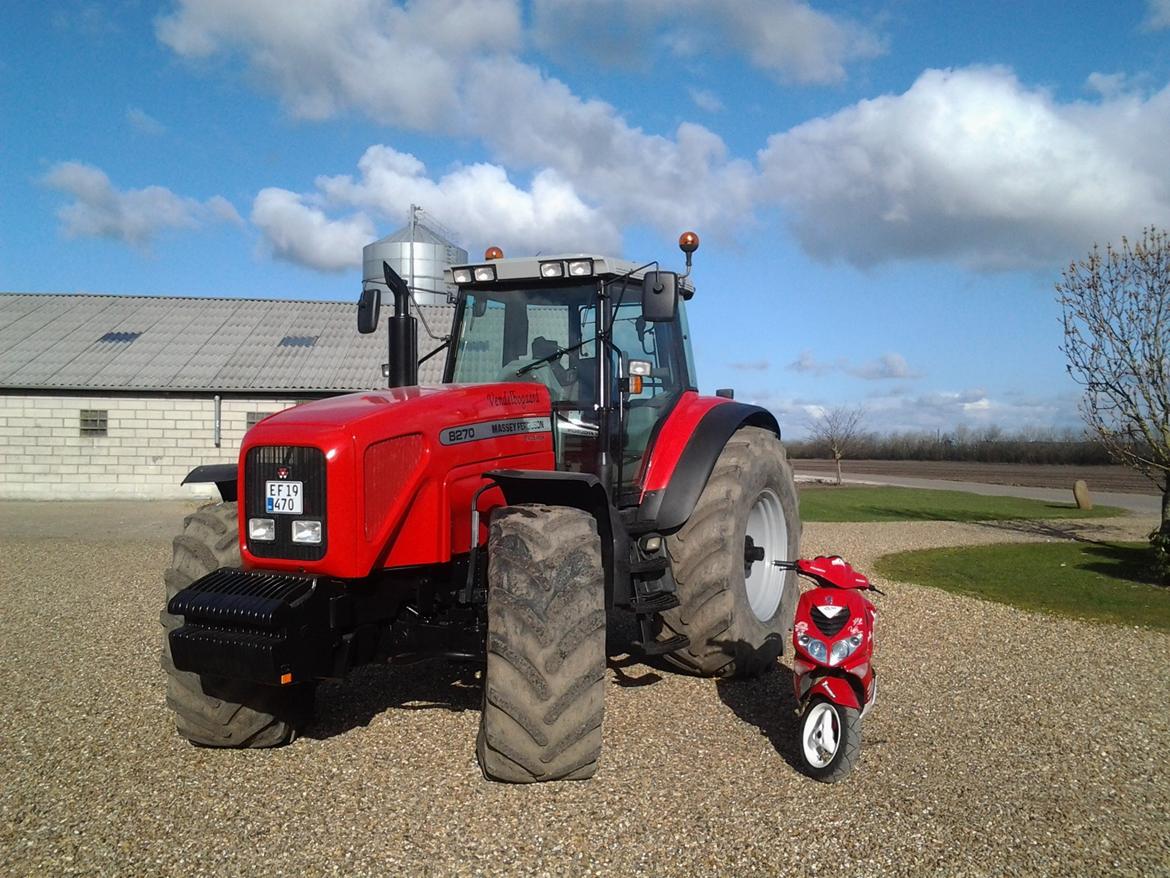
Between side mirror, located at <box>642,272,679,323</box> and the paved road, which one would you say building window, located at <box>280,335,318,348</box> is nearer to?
side mirror, located at <box>642,272,679,323</box>

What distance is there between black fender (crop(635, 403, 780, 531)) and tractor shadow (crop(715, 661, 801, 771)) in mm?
1155

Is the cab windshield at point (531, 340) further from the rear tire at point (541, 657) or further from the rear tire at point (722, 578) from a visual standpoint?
the rear tire at point (541, 657)

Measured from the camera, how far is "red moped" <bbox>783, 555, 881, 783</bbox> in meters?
4.16

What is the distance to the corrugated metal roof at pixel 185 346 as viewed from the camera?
19766 mm

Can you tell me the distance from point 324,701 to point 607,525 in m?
2.25

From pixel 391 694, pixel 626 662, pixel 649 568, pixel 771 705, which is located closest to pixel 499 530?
pixel 649 568

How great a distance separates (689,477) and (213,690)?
2.78 metres

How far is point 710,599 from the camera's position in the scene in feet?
17.2

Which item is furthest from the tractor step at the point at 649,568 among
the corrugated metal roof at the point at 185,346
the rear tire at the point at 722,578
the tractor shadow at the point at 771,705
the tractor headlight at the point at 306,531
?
the corrugated metal roof at the point at 185,346

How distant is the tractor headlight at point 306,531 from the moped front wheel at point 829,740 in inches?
94.8

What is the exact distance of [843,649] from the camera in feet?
14.1

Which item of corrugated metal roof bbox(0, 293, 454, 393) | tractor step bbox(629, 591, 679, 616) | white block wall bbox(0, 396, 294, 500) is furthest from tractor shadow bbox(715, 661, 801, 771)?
white block wall bbox(0, 396, 294, 500)

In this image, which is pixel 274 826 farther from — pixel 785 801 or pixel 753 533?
pixel 753 533

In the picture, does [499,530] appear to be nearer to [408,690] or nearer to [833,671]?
[833,671]
